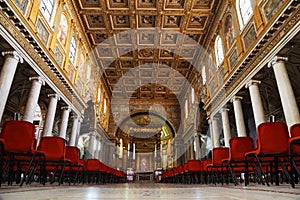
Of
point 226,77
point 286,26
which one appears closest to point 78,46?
point 226,77

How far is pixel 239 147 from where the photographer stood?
4.31 meters

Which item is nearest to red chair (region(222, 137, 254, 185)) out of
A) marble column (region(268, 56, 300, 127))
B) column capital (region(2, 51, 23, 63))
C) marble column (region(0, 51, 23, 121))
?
marble column (region(268, 56, 300, 127))

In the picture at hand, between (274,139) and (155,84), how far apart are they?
635 inches

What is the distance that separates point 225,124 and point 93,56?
375 inches

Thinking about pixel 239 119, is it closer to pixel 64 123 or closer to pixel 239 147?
pixel 239 147

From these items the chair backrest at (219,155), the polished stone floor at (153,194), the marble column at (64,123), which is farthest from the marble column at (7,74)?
the chair backrest at (219,155)

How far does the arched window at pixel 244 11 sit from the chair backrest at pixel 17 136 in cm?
797

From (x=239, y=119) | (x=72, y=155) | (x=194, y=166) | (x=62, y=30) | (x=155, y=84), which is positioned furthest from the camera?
(x=155, y=84)

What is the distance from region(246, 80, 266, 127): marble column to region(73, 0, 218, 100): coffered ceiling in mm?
5132

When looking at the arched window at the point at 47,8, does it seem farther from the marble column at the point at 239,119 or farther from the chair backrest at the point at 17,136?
the marble column at the point at 239,119

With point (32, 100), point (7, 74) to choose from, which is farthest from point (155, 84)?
point (7, 74)

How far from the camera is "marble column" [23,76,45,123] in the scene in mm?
7584

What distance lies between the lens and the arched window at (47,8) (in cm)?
843

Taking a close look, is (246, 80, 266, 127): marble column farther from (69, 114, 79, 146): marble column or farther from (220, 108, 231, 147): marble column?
(69, 114, 79, 146): marble column
